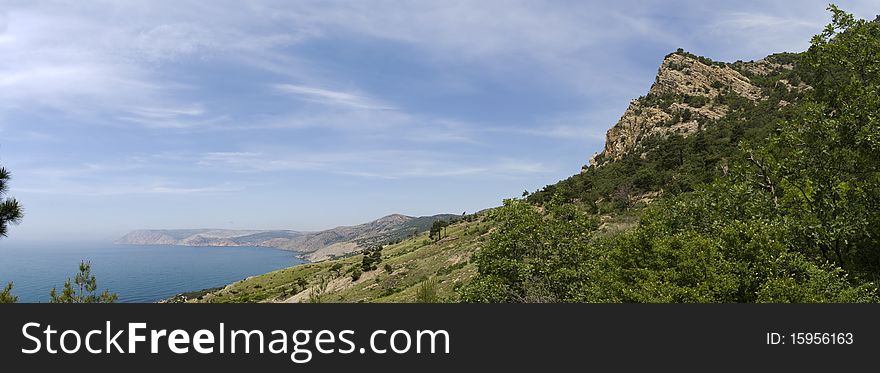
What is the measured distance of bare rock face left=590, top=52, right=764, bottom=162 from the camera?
94688 mm

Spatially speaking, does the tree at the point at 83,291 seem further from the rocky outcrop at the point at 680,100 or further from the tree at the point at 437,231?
the rocky outcrop at the point at 680,100

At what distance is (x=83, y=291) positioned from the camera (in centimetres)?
2398

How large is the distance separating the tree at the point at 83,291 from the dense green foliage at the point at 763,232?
19664 mm

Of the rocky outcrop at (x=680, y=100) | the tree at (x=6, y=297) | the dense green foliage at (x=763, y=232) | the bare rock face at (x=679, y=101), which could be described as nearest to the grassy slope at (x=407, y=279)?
the dense green foliage at (x=763, y=232)

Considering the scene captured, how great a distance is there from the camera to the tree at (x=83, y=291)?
73.8ft

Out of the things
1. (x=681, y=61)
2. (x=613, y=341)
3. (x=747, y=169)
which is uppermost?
(x=681, y=61)

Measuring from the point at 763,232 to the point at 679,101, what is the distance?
10348 cm

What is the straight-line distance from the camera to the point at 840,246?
15602 mm

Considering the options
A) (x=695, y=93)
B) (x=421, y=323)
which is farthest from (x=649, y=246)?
(x=695, y=93)

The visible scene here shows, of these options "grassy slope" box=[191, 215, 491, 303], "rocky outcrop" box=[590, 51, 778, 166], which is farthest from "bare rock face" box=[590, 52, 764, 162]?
"grassy slope" box=[191, 215, 491, 303]

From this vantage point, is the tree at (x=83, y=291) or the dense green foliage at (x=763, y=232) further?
the tree at (x=83, y=291)

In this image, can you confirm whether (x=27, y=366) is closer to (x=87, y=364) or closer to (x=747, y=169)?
(x=87, y=364)

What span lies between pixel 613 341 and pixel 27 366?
8994mm

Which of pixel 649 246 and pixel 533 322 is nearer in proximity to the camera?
pixel 533 322
